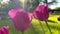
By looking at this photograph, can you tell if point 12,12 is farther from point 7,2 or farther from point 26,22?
point 7,2

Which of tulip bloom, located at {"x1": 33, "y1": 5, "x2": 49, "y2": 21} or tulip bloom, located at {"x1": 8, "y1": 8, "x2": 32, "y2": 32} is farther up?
tulip bloom, located at {"x1": 8, "y1": 8, "x2": 32, "y2": 32}

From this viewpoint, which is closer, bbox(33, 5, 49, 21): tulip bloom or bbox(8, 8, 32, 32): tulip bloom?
bbox(8, 8, 32, 32): tulip bloom

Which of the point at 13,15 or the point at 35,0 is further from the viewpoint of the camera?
the point at 35,0

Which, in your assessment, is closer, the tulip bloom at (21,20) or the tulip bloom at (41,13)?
the tulip bloom at (21,20)

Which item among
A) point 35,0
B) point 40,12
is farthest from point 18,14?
point 35,0

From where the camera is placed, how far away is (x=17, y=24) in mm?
274

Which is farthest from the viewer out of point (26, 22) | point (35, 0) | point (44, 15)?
point (35, 0)

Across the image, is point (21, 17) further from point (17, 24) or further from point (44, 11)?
point (44, 11)

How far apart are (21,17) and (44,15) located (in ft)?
0.37

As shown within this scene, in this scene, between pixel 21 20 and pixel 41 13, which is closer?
pixel 21 20

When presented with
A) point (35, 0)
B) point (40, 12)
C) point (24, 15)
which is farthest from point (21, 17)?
point (35, 0)

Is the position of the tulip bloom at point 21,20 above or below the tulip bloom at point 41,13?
above

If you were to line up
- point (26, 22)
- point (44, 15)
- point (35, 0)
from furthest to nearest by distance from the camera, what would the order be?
point (35, 0) < point (44, 15) < point (26, 22)

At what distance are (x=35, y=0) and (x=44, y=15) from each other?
1.55 feet
